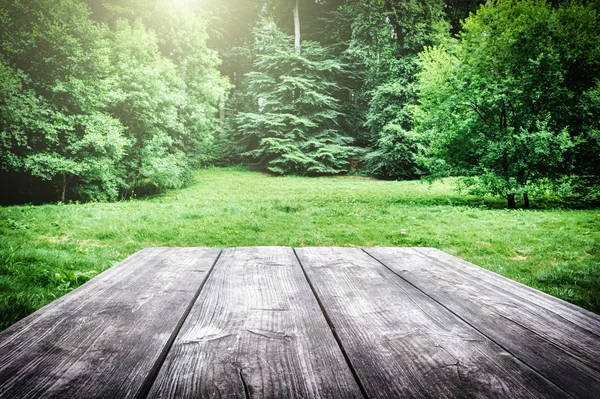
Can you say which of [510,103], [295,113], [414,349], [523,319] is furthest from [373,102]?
[414,349]

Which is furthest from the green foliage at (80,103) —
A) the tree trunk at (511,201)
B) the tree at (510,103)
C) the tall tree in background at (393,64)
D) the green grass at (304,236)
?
the tree trunk at (511,201)

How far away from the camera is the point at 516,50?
938 centimetres

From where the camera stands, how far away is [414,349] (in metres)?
0.79

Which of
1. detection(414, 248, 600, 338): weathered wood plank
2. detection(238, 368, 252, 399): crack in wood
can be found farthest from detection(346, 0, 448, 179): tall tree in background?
detection(238, 368, 252, 399): crack in wood

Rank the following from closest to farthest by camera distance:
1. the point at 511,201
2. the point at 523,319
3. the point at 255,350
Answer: the point at 255,350, the point at 523,319, the point at 511,201

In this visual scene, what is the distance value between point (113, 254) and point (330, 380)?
5.05 metres

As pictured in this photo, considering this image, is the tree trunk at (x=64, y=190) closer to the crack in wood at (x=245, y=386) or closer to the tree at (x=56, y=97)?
the tree at (x=56, y=97)

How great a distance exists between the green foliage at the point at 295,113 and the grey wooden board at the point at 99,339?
66.4 ft

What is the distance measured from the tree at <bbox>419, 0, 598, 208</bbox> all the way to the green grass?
1167 mm

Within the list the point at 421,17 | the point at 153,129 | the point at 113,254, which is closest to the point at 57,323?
the point at 113,254

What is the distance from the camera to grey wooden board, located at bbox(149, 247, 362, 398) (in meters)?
0.63

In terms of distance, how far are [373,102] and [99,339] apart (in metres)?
22.1

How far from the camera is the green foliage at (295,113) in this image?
Answer: 864 inches

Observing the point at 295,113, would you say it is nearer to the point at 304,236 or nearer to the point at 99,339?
the point at 304,236
